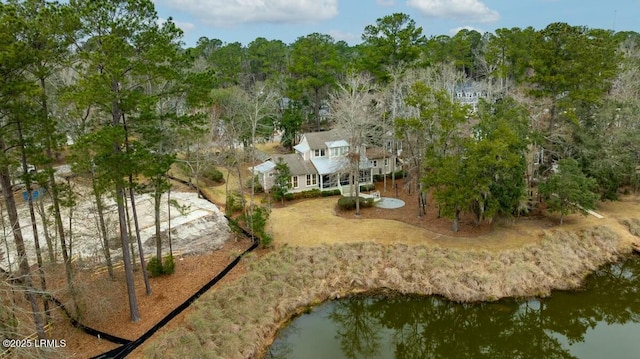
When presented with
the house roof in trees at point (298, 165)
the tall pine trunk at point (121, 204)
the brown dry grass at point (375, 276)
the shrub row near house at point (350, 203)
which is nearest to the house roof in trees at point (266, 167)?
the house roof in trees at point (298, 165)

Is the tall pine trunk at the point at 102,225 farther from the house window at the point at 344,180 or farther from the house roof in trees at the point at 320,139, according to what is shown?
the house window at the point at 344,180

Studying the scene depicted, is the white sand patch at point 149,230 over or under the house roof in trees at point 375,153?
under

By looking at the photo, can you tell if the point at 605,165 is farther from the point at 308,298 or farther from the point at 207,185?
the point at 207,185

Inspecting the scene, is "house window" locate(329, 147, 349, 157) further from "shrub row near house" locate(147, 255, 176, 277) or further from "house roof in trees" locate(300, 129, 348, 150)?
"shrub row near house" locate(147, 255, 176, 277)

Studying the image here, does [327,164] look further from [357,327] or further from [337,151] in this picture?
[357,327]

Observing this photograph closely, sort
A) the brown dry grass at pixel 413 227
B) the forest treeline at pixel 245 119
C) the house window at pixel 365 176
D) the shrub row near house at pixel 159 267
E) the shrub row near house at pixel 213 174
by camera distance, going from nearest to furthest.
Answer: the forest treeline at pixel 245 119, the shrub row near house at pixel 159 267, the brown dry grass at pixel 413 227, the house window at pixel 365 176, the shrub row near house at pixel 213 174

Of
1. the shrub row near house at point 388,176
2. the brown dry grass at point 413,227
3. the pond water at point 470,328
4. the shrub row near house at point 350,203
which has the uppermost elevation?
the shrub row near house at point 388,176

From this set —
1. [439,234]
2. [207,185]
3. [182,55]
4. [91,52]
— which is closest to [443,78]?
[439,234]
